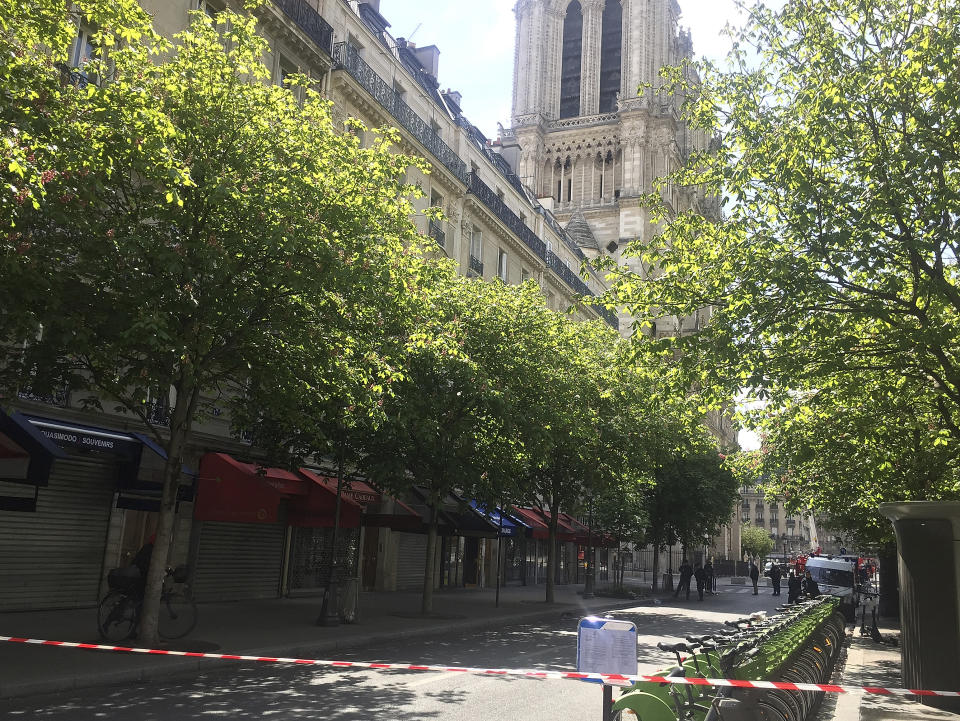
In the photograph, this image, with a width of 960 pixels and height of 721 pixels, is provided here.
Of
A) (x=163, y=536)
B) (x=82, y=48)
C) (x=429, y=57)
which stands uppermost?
(x=429, y=57)

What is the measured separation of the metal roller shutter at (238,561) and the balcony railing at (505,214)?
687 inches

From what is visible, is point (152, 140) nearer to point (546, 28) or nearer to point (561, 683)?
point (561, 683)

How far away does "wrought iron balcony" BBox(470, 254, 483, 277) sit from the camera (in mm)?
35125

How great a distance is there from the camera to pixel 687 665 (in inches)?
267

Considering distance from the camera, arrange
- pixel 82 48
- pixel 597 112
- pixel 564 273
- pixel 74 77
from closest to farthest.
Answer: pixel 74 77 < pixel 82 48 < pixel 564 273 < pixel 597 112

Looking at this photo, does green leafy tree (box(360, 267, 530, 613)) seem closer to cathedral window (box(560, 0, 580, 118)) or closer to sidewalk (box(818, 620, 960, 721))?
sidewalk (box(818, 620, 960, 721))

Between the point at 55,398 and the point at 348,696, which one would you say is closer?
the point at 348,696

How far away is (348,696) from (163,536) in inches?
171

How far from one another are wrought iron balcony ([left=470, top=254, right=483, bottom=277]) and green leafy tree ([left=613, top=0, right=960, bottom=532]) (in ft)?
70.2

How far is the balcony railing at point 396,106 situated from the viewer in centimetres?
2617

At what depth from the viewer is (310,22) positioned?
24250 millimetres

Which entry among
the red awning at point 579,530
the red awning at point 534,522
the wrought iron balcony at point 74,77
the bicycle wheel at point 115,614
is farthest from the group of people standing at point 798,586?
the wrought iron balcony at point 74,77

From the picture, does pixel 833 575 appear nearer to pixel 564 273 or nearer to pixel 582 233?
pixel 564 273

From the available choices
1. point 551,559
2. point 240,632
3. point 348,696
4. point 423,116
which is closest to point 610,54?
point 423,116
